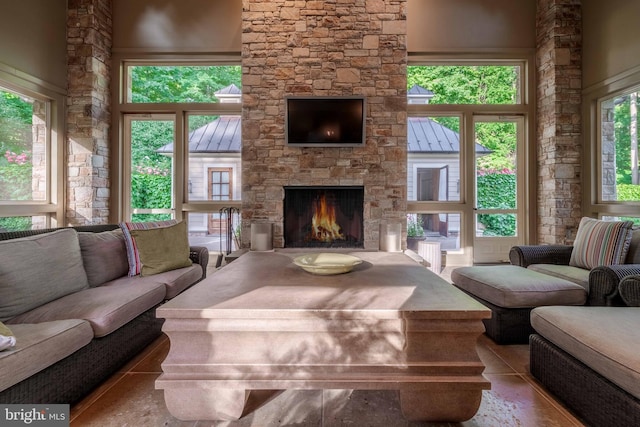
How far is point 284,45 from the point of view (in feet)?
14.1

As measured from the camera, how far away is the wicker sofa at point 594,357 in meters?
1.29

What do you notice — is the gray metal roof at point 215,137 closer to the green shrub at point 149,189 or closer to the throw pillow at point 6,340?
the green shrub at point 149,189

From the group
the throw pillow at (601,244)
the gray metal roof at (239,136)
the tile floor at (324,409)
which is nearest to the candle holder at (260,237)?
the gray metal roof at (239,136)

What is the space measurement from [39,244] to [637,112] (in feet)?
18.5

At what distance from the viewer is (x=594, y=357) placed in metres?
1.42

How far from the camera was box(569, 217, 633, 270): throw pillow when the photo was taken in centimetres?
269

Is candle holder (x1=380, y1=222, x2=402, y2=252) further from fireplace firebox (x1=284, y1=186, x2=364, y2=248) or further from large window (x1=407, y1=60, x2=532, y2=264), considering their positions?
large window (x1=407, y1=60, x2=532, y2=264)

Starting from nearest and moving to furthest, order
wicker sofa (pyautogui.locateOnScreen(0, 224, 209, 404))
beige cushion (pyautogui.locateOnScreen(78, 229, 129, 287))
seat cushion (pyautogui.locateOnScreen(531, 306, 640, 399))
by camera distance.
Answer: seat cushion (pyautogui.locateOnScreen(531, 306, 640, 399)) → wicker sofa (pyautogui.locateOnScreen(0, 224, 209, 404)) → beige cushion (pyautogui.locateOnScreen(78, 229, 129, 287))

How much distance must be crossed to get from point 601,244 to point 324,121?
312 cm

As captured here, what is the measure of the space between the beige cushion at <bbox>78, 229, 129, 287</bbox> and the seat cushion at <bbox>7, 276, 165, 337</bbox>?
11 cm

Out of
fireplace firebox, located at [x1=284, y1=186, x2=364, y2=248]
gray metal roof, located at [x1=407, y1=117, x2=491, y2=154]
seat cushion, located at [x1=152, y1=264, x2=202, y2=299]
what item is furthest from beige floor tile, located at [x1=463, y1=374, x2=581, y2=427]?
gray metal roof, located at [x1=407, y1=117, x2=491, y2=154]

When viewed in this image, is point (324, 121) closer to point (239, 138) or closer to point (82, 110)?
point (239, 138)

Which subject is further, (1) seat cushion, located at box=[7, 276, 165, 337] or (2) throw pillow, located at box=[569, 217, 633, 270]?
(2) throw pillow, located at box=[569, 217, 633, 270]

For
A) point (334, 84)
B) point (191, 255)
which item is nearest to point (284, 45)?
point (334, 84)
